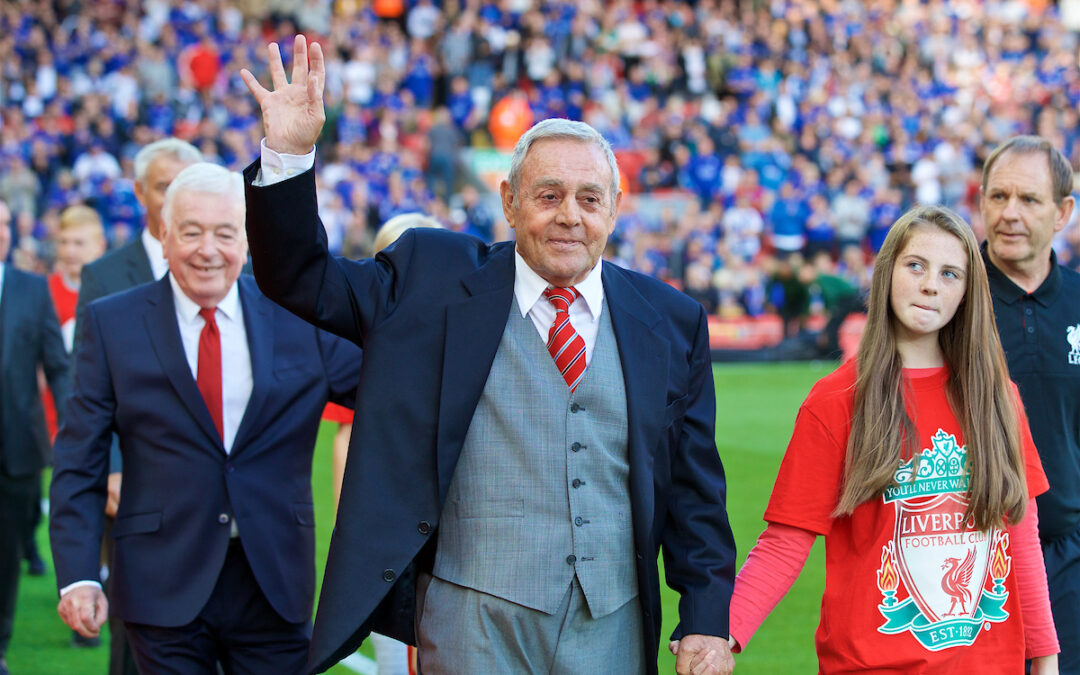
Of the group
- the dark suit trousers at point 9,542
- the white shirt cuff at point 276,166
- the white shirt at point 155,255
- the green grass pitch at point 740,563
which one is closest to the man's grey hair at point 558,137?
the white shirt cuff at point 276,166

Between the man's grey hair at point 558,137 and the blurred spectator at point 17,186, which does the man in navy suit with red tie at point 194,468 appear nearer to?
the man's grey hair at point 558,137

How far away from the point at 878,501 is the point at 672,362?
65 cm

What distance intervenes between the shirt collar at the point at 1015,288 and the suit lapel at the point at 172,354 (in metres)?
2.48

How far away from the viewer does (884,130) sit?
27062mm

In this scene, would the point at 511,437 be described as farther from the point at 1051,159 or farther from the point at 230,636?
the point at 1051,159

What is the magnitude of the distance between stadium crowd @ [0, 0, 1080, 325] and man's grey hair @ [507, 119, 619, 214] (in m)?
13.1

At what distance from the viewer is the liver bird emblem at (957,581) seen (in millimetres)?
3158

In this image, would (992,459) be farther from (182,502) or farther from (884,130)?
(884,130)

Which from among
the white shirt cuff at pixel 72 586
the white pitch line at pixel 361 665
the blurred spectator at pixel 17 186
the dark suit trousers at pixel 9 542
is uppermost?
the blurred spectator at pixel 17 186

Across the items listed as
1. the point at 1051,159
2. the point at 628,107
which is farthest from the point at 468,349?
the point at 628,107

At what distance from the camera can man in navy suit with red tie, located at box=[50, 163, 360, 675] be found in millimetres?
3625

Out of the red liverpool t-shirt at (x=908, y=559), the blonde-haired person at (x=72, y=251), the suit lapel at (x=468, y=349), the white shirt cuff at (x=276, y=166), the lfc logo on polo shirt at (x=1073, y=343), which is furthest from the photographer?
the blonde-haired person at (x=72, y=251)

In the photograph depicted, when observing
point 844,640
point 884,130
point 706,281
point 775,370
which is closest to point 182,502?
point 844,640

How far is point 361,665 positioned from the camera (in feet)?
19.7
